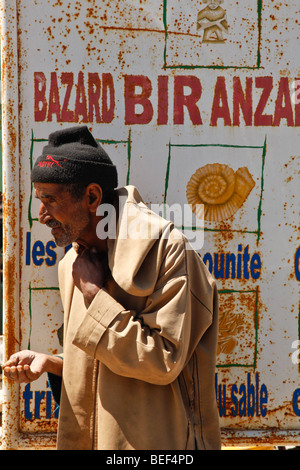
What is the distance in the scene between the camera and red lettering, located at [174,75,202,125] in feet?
7.41

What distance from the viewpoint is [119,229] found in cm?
186

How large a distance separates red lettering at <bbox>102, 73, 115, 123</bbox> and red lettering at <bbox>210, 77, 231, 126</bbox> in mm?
401

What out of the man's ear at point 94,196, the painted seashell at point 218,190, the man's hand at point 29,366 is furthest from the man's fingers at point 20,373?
the painted seashell at point 218,190

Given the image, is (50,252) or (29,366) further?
(50,252)

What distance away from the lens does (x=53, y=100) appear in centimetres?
225

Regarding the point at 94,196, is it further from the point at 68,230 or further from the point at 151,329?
the point at 151,329

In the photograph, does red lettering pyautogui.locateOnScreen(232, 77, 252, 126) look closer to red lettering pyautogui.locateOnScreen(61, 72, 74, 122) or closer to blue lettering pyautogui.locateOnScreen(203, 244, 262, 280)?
blue lettering pyautogui.locateOnScreen(203, 244, 262, 280)

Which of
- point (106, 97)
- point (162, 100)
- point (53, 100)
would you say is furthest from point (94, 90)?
point (162, 100)

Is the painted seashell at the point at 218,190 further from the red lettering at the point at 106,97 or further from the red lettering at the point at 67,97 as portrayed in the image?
the red lettering at the point at 67,97

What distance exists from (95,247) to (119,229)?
164mm

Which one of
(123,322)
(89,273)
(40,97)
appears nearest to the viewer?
(123,322)

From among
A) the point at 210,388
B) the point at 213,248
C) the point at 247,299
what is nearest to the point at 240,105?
the point at 213,248

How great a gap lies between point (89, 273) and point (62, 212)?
0.22 meters

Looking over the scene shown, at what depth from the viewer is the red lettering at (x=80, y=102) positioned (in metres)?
2.25
